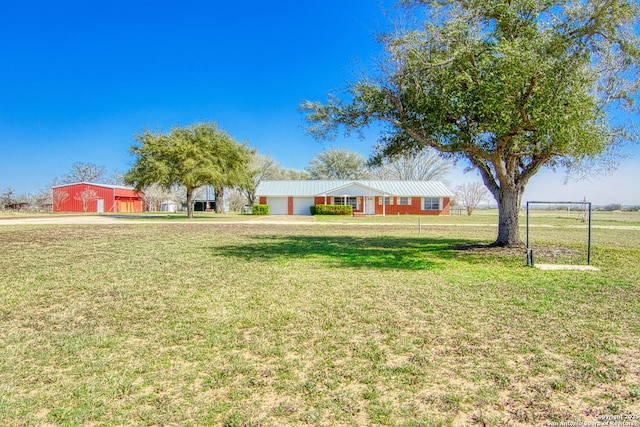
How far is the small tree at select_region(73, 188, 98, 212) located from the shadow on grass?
4188cm

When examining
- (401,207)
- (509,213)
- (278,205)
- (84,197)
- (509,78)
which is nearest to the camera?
(509,78)

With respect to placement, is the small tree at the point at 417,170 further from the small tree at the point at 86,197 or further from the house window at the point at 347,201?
the small tree at the point at 86,197

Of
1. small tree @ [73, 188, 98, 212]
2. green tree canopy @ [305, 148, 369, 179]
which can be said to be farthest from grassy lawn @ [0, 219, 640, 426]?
green tree canopy @ [305, 148, 369, 179]

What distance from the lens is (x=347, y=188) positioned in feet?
139

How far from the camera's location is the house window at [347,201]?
4303cm

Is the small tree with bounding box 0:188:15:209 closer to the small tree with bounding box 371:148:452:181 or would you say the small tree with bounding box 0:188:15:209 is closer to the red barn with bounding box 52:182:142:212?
the red barn with bounding box 52:182:142:212

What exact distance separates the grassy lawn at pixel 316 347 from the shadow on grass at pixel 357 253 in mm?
1235

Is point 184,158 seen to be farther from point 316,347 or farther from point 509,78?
point 316,347

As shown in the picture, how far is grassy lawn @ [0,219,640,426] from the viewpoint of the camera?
276cm

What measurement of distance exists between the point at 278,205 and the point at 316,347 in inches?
1614

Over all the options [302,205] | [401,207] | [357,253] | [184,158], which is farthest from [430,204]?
[357,253]

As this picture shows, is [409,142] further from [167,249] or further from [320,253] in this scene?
[167,249]

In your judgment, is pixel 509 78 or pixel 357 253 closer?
pixel 509 78

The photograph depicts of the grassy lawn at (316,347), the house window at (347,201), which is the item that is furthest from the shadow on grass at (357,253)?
the house window at (347,201)
